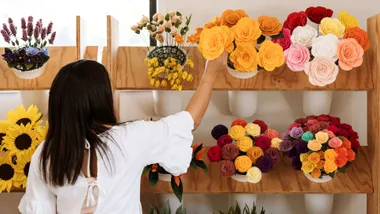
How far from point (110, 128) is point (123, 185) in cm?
19

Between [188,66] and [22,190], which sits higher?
[188,66]

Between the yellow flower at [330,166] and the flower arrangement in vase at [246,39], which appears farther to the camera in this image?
the yellow flower at [330,166]

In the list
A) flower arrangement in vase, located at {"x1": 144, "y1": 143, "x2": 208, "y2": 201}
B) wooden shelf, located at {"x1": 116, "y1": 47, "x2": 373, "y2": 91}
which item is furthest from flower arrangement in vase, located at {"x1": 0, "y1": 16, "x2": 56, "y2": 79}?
flower arrangement in vase, located at {"x1": 144, "y1": 143, "x2": 208, "y2": 201}

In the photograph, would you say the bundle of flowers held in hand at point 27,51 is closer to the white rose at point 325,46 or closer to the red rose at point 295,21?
the red rose at point 295,21

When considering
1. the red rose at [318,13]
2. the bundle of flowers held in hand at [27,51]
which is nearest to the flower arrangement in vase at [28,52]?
the bundle of flowers held in hand at [27,51]

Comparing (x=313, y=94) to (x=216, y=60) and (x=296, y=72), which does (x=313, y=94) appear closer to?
(x=296, y=72)

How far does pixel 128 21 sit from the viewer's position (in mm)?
3273

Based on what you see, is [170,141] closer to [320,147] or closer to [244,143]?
[244,143]

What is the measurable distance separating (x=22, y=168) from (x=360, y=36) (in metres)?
1.53

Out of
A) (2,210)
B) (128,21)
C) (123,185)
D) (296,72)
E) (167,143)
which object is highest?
(128,21)

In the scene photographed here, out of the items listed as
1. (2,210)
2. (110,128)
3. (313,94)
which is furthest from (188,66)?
(2,210)

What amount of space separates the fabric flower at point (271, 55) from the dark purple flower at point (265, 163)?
38 cm

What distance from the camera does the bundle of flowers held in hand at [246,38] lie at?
8.09ft

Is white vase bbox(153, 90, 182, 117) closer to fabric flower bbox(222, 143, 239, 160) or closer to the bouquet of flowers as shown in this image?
the bouquet of flowers
